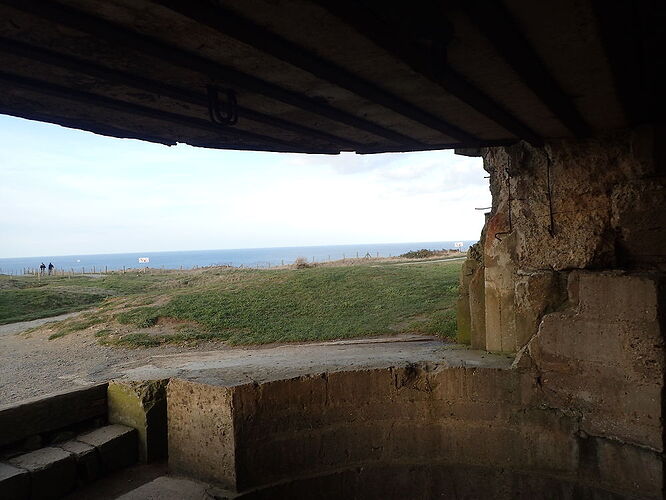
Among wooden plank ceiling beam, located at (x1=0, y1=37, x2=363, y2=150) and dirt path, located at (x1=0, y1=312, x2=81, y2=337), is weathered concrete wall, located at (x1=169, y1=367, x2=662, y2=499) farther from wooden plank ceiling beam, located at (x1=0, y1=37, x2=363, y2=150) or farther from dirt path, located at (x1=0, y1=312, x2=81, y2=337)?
dirt path, located at (x1=0, y1=312, x2=81, y2=337)

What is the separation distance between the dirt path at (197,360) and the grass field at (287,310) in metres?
0.62

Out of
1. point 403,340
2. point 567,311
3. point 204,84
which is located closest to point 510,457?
point 567,311

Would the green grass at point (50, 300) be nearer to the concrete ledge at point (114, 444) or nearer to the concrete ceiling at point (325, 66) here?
the concrete ledge at point (114, 444)

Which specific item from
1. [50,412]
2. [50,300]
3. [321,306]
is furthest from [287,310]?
[50,300]

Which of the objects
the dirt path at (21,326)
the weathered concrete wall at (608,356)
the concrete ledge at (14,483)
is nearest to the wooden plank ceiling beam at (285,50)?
the weathered concrete wall at (608,356)

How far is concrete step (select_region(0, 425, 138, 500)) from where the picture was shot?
4266 millimetres

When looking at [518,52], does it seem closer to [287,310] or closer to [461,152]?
[461,152]

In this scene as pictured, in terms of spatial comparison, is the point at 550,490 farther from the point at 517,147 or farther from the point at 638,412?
the point at 517,147

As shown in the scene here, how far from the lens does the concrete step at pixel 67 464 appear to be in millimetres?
4266

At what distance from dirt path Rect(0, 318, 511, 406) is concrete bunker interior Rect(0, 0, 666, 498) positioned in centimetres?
28

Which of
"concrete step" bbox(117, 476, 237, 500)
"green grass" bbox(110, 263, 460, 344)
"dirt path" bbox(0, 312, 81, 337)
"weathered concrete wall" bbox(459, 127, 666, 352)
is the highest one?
"weathered concrete wall" bbox(459, 127, 666, 352)

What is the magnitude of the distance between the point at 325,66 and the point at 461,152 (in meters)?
3.83

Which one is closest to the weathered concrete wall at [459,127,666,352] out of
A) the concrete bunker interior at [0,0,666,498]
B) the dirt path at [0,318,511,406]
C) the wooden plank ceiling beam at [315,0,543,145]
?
the concrete bunker interior at [0,0,666,498]

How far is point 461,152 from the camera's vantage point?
648 cm
